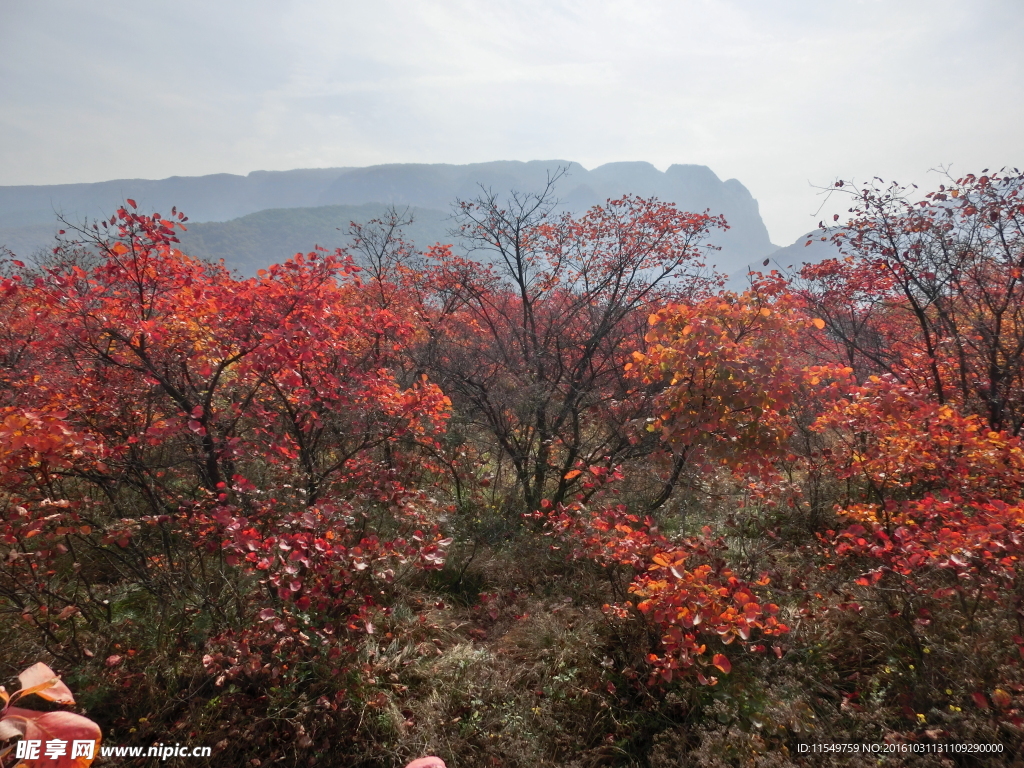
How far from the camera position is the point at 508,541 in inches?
288

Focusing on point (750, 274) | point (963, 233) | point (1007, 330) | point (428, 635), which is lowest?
point (428, 635)

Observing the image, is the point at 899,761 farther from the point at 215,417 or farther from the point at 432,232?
the point at 432,232

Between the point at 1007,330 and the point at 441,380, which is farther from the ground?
the point at 1007,330

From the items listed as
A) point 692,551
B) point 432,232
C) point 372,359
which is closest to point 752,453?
point 692,551

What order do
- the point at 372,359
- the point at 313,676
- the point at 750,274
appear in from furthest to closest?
the point at 372,359 → the point at 750,274 → the point at 313,676

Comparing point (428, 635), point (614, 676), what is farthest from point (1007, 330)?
point (428, 635)

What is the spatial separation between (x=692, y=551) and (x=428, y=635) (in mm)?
3119

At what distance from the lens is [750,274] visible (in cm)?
727

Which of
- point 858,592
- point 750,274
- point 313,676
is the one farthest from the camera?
point 750,274

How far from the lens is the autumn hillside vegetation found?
12.0 ft

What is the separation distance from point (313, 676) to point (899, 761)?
4.43m

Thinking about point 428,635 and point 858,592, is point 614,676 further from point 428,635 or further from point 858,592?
point 858,592

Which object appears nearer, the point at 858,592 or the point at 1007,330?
the point at 858,592

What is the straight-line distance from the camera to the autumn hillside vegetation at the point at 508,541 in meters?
3.67
